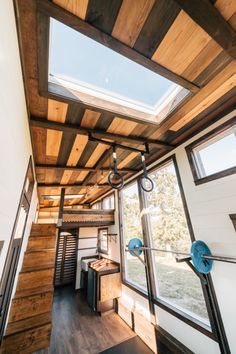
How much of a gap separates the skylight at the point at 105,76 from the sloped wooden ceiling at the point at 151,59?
16 cm

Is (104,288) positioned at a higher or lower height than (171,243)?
lower

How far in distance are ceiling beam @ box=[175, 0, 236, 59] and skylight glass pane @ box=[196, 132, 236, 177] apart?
35.3 inches

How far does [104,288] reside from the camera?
314 centimetres

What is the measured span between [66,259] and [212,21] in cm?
592

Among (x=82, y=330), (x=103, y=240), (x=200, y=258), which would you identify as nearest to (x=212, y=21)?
(x=200, y=258)

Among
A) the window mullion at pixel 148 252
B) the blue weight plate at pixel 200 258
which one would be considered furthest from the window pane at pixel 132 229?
the blue weight plate at pixel 200 258

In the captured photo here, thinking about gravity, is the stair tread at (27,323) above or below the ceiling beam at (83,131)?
below

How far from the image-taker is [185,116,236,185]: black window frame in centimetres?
154

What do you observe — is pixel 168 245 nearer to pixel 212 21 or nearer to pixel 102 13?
pixel 212 21

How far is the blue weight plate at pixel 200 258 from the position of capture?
149 cm

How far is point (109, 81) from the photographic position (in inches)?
53.9

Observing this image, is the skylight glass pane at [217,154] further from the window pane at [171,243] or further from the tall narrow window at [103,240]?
the tall narrow window at [103,240]

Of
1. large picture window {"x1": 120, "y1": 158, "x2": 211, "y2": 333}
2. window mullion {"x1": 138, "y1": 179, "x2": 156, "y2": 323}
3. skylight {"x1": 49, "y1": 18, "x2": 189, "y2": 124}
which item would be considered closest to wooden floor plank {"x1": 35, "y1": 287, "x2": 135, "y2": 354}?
large picture window {"x1": 120, "y1": 158, "x2": 211, "y2": 333}

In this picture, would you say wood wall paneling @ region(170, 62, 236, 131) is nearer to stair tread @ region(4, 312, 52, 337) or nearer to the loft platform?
the loft platform
